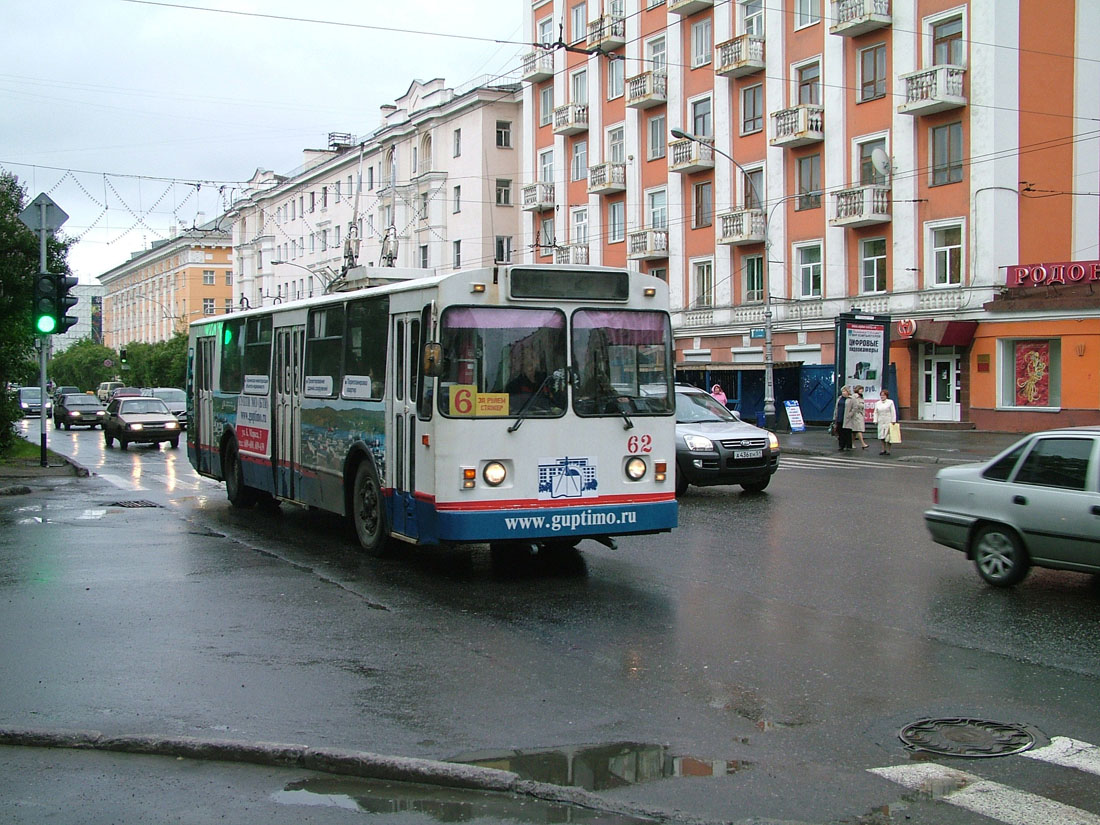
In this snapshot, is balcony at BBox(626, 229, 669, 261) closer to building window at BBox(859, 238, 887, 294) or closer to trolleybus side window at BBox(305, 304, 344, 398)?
building window at BBox(859, 238, 887, 294)

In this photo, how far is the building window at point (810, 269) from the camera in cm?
4294

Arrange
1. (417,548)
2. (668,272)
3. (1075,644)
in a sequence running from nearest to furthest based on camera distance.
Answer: (1075,644), (417,548), (668,272)

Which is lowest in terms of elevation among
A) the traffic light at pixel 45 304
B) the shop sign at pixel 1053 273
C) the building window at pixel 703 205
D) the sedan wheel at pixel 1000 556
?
the sedan wheel at pixel 1000 556

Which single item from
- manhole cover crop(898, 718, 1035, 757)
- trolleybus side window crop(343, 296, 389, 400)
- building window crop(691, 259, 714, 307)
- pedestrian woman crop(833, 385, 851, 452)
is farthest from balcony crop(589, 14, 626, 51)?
manhole cover crop(898, 718, 1035, 757)

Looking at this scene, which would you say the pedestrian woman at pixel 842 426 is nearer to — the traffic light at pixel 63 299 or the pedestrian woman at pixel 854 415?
the pedestrian woman at pixel 854 415

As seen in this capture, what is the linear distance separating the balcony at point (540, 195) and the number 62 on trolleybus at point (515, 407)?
47370 mm

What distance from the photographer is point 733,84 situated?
46406 millimetres

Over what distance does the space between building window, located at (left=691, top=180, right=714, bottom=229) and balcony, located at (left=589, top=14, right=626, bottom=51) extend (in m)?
8.73

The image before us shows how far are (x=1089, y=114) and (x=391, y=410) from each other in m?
33.2

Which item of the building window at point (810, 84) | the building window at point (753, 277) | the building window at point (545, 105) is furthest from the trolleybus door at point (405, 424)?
the building window at point (545, 105)

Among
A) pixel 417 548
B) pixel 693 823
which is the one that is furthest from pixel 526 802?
pixel 417 548

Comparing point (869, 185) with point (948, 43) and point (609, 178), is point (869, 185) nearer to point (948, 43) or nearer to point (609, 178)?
point (948, 43)

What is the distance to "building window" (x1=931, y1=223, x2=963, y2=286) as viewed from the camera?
37.6 metres

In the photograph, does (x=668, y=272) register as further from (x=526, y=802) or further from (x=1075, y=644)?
(x=526, y=802)
